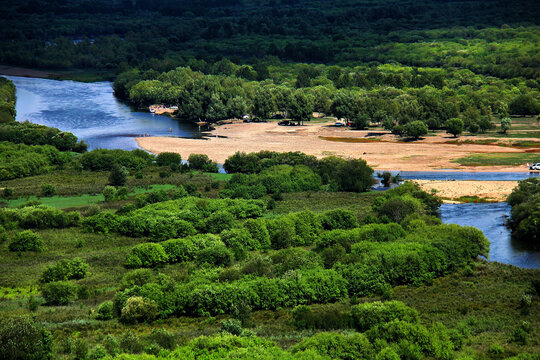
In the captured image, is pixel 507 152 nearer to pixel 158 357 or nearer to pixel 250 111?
pixel 250 111

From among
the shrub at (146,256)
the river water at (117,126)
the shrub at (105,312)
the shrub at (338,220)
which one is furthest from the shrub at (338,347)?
the shrub at (338,220)

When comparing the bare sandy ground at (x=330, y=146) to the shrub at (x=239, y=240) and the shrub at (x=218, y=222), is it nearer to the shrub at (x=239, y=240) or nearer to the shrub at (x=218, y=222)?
the shrub at (x=218, y=222)

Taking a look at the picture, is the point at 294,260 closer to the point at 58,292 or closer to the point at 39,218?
the point at 58,292

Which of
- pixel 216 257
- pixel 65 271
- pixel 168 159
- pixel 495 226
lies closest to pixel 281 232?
pixel 216 257

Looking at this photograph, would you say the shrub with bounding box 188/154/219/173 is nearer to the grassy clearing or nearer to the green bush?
the green bush

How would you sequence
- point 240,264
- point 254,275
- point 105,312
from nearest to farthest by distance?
point 105,312 → point 254,275 → point 240,264

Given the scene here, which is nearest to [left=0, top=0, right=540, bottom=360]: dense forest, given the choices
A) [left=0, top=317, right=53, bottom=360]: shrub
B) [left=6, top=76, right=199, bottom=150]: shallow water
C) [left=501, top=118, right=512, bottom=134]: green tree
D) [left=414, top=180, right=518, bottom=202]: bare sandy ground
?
[left=0, top=317, right=53, bottom=360]: shrub
